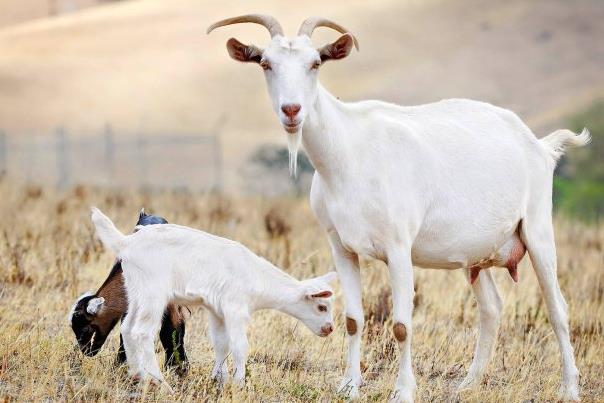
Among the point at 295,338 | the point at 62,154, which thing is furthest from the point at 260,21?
the point at 62,154

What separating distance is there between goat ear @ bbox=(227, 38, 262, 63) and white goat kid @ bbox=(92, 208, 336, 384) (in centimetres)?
117

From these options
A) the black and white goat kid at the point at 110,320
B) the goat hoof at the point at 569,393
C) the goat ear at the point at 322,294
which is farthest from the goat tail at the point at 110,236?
the goat hoof at the point at 569,393

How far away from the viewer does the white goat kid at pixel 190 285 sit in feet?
22.0

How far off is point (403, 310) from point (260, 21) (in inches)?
82.0

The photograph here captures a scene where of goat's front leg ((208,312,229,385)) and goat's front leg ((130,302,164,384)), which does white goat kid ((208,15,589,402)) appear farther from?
goat's front leg ((130,302,164,384))

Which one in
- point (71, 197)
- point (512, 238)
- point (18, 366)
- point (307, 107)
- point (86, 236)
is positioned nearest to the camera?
point (307, 107)

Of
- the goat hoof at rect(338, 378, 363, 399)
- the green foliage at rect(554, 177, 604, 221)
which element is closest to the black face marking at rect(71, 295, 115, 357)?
the goat hoof at rect(338, 378, 363, 399)

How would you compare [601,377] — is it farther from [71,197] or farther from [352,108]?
[71,197]

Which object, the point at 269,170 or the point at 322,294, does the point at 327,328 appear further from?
the point at 269,170

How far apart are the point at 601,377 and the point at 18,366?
4476 mm

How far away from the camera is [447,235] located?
741cm

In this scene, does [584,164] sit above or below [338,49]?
below

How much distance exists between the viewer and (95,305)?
23.5 ft

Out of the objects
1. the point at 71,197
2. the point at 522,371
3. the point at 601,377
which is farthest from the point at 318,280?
the point at 71,197
